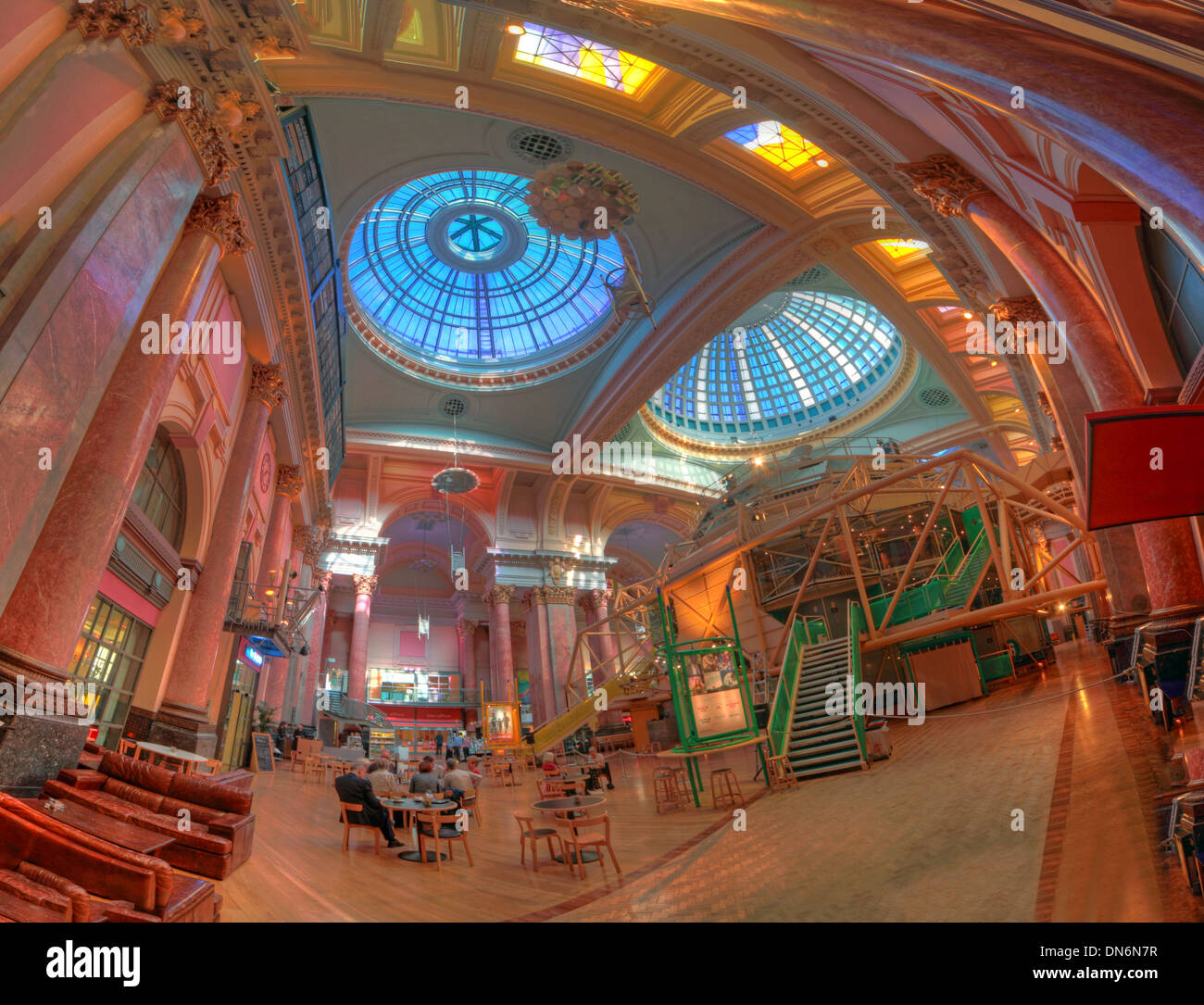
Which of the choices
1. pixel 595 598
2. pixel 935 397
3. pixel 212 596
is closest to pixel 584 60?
pixel 212 596

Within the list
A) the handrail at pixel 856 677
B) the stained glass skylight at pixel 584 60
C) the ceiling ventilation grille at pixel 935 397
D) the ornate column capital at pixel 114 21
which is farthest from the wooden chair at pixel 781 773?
the ceiling ventilation grille at pixel 935 397

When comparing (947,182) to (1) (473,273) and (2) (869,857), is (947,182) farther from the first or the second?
(1) (473,273)

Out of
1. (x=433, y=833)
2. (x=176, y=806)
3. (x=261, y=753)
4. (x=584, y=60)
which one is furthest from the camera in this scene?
(x=261, y=753)

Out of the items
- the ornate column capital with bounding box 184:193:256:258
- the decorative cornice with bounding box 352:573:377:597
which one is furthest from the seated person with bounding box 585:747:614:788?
the decorative cornice with bounding box 352:573:377:597

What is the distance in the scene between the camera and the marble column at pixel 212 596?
28.4ft

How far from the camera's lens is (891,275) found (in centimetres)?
1602

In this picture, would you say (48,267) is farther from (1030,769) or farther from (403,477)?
(403,477)

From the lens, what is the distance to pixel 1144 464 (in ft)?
12.9

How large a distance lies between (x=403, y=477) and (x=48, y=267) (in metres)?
20.1

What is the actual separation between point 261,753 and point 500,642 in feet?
37.5

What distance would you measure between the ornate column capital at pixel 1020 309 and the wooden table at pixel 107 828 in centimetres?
1157

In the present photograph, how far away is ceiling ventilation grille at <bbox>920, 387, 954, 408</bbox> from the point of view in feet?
81.7

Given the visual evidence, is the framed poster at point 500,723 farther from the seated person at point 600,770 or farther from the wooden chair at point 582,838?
the wooden chair at point 582,838

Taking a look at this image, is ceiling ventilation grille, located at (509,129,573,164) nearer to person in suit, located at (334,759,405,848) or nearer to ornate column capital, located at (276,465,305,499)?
ornate column capital, located at (276,465,305,499)
